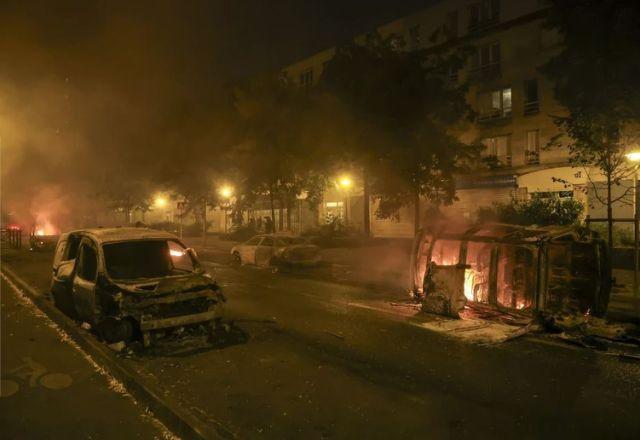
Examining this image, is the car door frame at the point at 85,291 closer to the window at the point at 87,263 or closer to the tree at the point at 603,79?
the window at the point at 87,263

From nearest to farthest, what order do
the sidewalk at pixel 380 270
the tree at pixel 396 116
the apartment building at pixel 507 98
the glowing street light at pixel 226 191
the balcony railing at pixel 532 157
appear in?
the sidewalk at pixel 380 270, the tree at pixel 396 116, the apartment building at pixel 507 98, the balcony railing at pixel 532 157, the glowing street light at pixel 226 191

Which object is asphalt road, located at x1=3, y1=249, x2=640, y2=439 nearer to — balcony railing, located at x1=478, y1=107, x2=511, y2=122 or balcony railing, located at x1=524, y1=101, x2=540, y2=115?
balcony railing, located at x1=524, y1=101, x2=540, y2=115

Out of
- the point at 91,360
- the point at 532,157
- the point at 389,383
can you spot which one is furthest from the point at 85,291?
the point at 532,157

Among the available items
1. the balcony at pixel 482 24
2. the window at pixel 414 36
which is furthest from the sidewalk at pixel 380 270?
the window at pixel 414 36

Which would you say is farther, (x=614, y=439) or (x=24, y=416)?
(x=24, y=416)

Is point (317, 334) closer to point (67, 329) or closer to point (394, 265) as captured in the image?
point (67, 329)

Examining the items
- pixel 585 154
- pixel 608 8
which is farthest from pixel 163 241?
pixel 608 8

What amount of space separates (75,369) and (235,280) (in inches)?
350

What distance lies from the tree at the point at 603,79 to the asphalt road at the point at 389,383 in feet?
21.6

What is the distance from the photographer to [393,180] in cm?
2162

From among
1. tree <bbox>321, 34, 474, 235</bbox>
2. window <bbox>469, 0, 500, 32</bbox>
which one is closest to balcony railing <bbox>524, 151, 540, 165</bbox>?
window <bbox>469, 0, 500, 32</bbox>

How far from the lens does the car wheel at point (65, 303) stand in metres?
8.52

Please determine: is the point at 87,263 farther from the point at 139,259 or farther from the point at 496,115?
the point at 496,115

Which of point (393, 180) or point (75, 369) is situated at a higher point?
point (393, 180)
